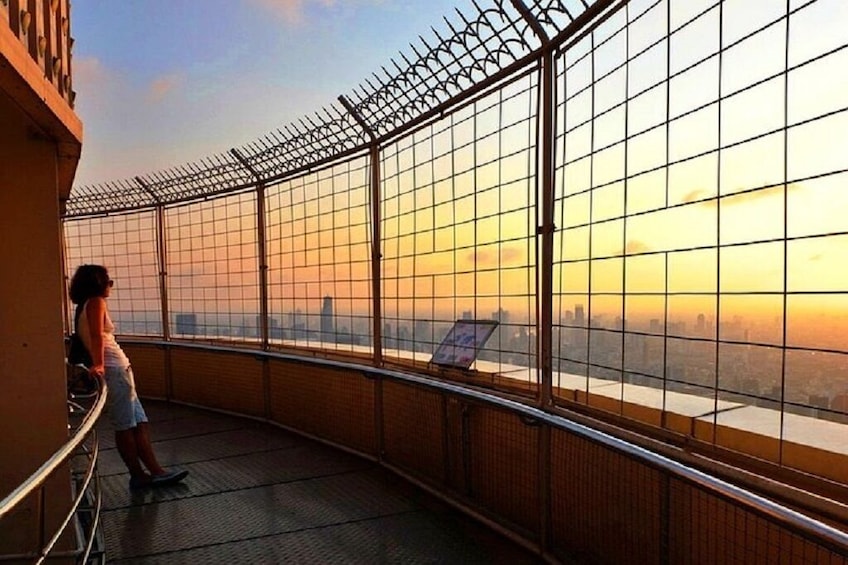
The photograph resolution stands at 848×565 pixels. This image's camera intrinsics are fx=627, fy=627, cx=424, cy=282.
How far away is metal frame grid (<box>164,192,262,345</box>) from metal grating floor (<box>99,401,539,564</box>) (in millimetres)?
2052

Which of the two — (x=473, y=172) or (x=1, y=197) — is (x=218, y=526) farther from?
(x=473, y=172)

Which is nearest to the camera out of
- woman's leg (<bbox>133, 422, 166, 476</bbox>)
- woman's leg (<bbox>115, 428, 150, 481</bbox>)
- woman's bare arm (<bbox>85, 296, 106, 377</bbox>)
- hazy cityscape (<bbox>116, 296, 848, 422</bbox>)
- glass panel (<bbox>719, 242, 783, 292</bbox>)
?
hazy cityscape (<bbox>116, 296, 848, 422</bbox>)

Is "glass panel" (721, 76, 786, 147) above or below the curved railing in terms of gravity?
above

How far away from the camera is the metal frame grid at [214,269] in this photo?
24.5ft

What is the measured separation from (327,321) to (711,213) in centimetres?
449

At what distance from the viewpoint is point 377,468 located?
17.2 ft

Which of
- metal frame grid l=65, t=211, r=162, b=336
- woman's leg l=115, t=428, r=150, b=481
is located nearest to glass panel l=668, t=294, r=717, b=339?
woman's leg l=115, t=428, r=150, b=481

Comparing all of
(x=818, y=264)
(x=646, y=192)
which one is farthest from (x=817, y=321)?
(x=646, y=192)

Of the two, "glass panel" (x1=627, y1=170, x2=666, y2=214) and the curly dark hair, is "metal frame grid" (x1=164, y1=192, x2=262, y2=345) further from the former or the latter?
"glass panel" (x1=627, y1=170, x2=666, y2=214)

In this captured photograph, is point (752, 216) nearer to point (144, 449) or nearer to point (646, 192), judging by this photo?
point (646, 192)

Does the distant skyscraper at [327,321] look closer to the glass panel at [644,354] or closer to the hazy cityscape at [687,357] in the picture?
the hazy cityscape at [687,357]

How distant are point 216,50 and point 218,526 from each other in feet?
21.7

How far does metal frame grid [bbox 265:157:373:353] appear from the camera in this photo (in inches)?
227

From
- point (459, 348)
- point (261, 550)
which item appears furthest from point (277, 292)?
point (261, 550)
